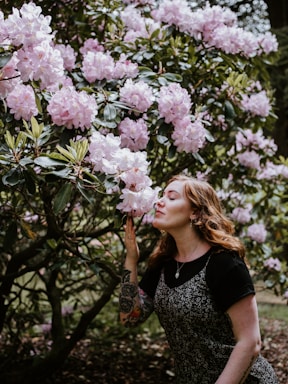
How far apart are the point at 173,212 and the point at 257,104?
1.56 meters

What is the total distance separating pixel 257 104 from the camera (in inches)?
138

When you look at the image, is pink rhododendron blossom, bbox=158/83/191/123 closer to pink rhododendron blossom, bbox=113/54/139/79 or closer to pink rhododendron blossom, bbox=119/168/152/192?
pink rhododendron blossom, bbox=113/54/139/79

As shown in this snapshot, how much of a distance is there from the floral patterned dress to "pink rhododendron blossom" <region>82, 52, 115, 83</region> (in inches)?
44.1

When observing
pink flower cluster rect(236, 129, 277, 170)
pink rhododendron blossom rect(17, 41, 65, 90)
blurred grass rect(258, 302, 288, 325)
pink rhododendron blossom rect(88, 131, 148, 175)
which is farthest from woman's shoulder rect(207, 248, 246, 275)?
blurred grass rect(258, 302, 288, 325)

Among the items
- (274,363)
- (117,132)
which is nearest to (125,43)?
(117,132)

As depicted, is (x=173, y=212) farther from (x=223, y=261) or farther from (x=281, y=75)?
(x=281, y=75)

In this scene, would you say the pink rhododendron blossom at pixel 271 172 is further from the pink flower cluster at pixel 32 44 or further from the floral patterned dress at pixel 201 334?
the pink flower cluster at pixel 32 44

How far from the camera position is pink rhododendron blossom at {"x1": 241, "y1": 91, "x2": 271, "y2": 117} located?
349 cm

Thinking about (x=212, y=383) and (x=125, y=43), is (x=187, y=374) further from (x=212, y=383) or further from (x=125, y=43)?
(x=125, y=43)

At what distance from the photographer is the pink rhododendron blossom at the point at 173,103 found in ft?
8.12

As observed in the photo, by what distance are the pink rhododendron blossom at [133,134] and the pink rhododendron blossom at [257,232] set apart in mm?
1734

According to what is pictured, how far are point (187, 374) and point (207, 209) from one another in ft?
2.09

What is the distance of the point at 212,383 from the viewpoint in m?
2.06

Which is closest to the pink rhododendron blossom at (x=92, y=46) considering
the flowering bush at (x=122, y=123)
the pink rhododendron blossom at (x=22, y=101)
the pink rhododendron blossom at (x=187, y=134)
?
the flowering bush at (x=122, y=123)
